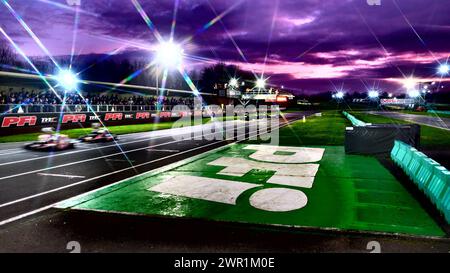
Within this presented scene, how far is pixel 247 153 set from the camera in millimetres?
15164

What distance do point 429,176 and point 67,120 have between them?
2478 cm

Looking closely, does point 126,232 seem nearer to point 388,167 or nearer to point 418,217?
point 418,217

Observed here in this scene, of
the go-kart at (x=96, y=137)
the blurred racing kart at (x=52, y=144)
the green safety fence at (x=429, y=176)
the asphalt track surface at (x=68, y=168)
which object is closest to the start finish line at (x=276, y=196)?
the green safety fence at (x=429, y=176)

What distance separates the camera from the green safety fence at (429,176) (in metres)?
6.63

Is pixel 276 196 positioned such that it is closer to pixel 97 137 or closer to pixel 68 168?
pixel 68 168

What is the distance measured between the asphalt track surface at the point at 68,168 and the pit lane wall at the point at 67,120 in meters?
5.26

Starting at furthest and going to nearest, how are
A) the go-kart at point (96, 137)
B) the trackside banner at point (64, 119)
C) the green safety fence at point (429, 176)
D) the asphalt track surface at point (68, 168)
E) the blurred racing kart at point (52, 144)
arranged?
1. the trackside banner at point (64, 119)
2. the go-kart at point (96, 137)
3. the blurred racing kart at point (52, 144)
4. the asphalt track surface at point (68, 168)
5. the green safety fence at point (429, 176)

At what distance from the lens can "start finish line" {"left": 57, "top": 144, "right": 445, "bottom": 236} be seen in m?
6.45

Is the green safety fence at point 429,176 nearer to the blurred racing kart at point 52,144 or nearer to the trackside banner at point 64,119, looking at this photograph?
the blurred racing kart at point 52,144

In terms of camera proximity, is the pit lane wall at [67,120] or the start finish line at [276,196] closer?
the start finish line at [276,196]

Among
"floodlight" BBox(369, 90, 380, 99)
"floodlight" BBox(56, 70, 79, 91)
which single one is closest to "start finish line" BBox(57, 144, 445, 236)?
"floodlight" BBox(56, 70, 79, 91)

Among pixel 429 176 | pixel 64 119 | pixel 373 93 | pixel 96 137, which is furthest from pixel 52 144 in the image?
pixel 373 93

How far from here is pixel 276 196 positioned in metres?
8.10
